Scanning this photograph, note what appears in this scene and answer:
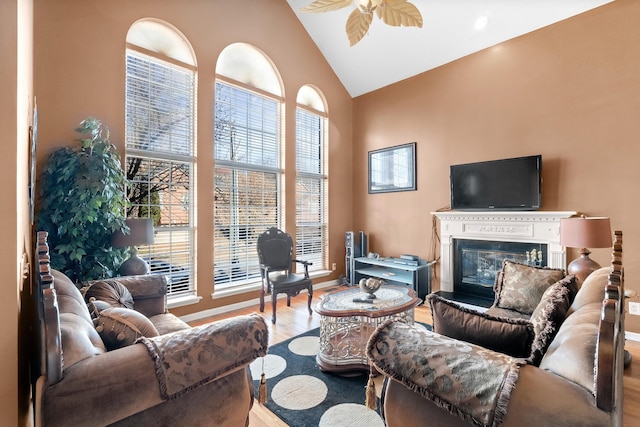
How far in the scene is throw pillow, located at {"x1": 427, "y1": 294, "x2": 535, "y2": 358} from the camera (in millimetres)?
1341

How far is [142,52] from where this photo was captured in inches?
137

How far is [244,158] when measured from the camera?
14.5 ft

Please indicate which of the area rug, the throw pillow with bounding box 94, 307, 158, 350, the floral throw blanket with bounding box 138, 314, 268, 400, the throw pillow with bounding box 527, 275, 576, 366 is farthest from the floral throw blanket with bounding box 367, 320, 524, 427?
the throw pillow with bounding box 94, 307, 158, 350

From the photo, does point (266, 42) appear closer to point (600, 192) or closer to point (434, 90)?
point (434, 90)

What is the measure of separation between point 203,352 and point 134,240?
6.69 ft

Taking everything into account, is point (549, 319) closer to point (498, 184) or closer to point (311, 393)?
point (311, 393)

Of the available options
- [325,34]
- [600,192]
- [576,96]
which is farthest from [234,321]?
[325,34]

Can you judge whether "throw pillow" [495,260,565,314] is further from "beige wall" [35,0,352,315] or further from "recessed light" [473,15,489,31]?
"recessed light" [473,15,489,31]

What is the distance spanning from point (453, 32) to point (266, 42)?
2.66m

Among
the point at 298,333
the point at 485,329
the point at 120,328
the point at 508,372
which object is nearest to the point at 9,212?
the point at 120,328

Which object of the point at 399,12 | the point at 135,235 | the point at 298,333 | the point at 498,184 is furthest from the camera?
the point at 498,184

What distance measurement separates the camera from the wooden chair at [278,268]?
3.74 m

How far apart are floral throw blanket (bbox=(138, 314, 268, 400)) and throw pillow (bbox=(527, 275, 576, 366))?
113 centimetres

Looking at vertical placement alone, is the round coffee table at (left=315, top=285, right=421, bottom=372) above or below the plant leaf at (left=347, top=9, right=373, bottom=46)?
below
